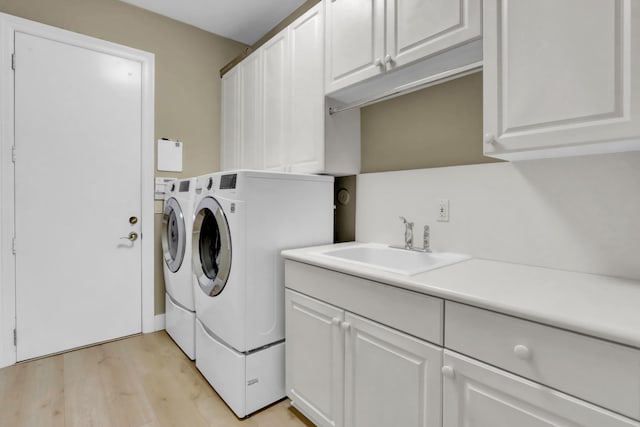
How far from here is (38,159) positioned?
86.8 inches

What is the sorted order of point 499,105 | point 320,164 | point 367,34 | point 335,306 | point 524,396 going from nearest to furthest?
point 524,396 → point 499,105 → point 335,306 → point 367,34 → point 320,164

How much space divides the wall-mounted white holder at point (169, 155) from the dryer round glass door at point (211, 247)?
1.00 meters

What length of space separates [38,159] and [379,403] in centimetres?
268

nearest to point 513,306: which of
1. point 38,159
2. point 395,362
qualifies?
point 395,362

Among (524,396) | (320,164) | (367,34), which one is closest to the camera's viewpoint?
(524,396)

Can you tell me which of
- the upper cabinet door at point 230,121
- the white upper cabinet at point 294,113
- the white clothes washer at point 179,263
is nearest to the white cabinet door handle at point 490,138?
the white upper cabinet at point 294,113

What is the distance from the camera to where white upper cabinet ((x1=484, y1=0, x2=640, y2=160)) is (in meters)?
0.85

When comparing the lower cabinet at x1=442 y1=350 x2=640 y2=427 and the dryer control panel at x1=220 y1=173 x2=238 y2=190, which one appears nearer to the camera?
the lower cabinet at x1=442 y1=350 x2=640 y2=427

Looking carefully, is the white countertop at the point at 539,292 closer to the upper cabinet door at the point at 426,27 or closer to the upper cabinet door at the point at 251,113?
the upper cabinet door at the point at 426,27

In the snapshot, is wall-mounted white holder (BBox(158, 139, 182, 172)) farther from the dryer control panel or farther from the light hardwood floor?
the light hardwood floor

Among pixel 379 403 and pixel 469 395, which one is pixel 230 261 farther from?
pixel 469 395

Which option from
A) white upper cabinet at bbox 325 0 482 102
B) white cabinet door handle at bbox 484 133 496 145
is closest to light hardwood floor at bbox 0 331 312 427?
white cabinet door handle at bbox 484 133 496 145

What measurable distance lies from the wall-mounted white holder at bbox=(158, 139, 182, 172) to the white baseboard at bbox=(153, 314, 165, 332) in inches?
50.7

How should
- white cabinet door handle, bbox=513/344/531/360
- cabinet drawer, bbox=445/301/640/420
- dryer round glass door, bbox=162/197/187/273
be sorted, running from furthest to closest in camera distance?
dryer round glass door, bbox=162/197/187/273, white cabinet door handle, bbox=513/344/531/360, cabinet drawer, bbox=445/301/640/420
